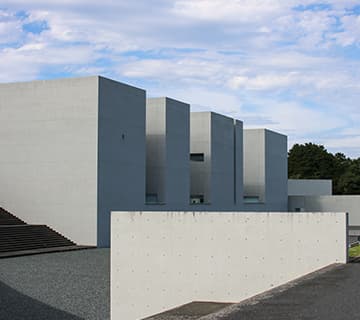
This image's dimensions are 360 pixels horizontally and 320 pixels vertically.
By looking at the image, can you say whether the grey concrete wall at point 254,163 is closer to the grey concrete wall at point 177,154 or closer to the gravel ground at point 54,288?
the grey concrete wall at point 177,154

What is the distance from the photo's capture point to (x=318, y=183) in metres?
63.8

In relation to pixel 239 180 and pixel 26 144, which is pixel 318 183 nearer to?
pixel 239 180

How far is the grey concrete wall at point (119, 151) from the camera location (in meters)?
28.8

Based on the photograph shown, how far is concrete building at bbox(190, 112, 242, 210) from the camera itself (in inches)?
1534

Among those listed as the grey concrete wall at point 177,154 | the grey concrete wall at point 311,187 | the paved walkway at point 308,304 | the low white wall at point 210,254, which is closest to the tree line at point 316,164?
the grey concrete wall at point 311,187

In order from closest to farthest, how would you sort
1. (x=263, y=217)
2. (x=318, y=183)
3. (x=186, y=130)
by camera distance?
1. (x=263, y=217)
2. (x=186, y=130)
3. (x=318, y=183)

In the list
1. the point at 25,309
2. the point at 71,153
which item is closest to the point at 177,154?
the point at 71,153

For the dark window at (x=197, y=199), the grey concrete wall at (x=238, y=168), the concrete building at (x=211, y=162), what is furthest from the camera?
the grey concrete wall at (x=238, y=168)

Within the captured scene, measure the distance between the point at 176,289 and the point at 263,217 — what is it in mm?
2457

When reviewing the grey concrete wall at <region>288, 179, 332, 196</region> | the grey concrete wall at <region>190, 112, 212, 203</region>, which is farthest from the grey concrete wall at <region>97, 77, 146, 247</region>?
the grey concrete wall at <region>288, 179, 332, 196</region>

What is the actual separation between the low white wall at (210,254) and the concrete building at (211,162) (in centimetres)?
2406

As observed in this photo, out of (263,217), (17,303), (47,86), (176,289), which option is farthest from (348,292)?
(47,86)

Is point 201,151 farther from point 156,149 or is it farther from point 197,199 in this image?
point 156,149

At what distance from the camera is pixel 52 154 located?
2938 centimetres
